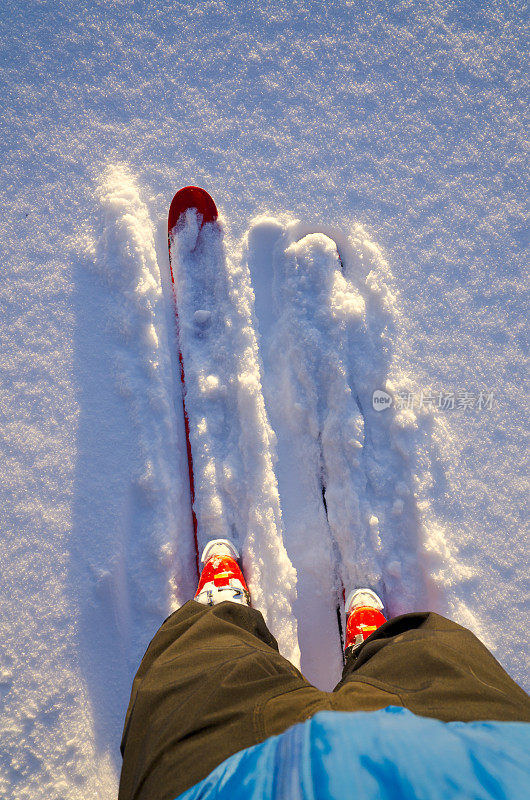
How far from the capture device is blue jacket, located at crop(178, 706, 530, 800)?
1.65 ft

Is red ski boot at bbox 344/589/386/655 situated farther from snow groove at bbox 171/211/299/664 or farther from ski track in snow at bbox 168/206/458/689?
snow groove at bbox 171/211/299/664

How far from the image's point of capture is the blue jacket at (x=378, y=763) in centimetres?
50

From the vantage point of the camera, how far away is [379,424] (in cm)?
135

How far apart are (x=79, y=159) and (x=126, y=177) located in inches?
6.3

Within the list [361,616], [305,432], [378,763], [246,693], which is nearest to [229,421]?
[305,432]

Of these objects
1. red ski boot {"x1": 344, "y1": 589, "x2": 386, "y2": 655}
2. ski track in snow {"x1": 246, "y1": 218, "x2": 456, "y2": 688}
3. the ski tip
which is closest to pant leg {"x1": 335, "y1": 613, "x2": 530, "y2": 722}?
red ski boot {"x1": 344, "y1": 589, "x2": 386, "y2": 655}

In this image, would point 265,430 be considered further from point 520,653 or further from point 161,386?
point 520,653

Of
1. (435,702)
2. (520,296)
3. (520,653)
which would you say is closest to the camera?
(435,702)

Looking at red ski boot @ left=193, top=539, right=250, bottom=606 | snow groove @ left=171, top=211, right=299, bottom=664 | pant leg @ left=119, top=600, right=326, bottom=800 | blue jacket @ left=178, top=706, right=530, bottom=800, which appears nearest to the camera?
blue jacket @ left=178, top=706, right=530, bottom=800

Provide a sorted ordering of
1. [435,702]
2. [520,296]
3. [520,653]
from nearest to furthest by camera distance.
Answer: [435,702] → [520,653] → [520,296]

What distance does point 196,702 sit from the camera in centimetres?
73

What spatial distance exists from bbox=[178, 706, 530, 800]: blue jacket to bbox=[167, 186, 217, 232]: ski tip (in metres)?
1.29

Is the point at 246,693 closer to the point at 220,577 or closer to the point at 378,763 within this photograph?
the point at 378,763

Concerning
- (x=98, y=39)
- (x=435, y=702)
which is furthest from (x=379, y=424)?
(x=98, y=39)
